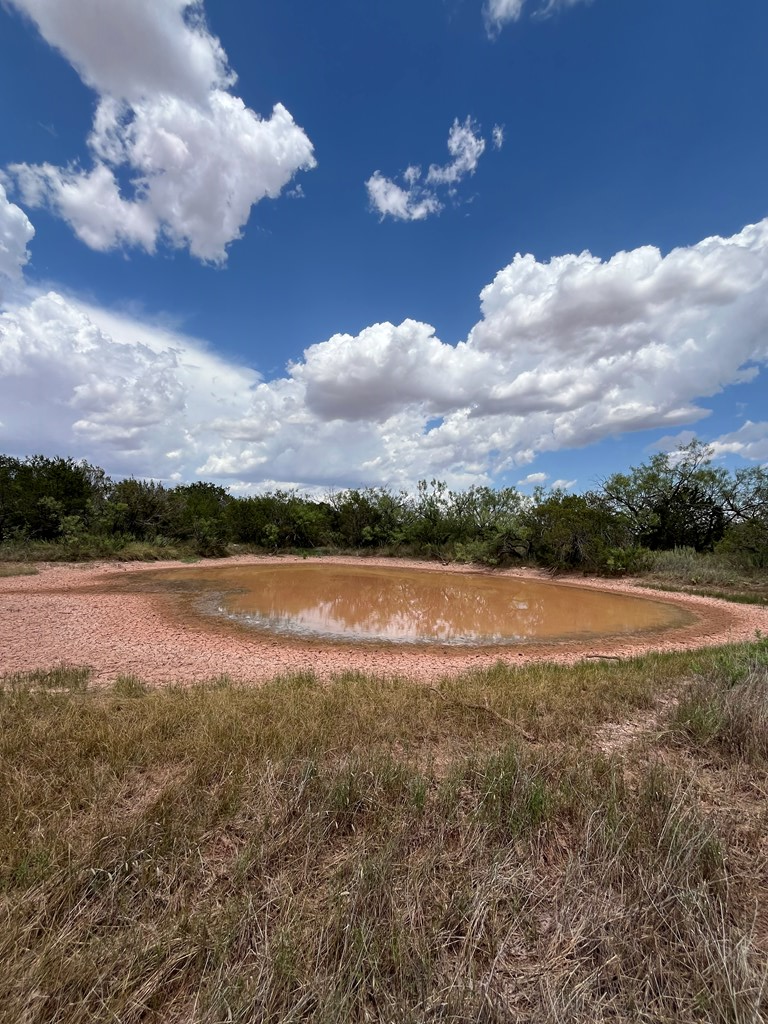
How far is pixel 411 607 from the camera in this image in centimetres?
1416

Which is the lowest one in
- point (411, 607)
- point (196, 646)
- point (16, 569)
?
point (411, 607)

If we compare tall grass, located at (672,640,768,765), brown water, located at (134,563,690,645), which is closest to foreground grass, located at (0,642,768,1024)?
tall grass, located at (672,640,768,765)

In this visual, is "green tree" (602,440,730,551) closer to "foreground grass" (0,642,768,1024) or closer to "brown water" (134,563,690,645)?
"brown water" (134,563,690,645)

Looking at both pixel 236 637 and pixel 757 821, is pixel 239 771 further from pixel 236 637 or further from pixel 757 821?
pixel 236 637

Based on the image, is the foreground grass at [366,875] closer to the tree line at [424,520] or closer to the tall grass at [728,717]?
the tall grass at [728,717]

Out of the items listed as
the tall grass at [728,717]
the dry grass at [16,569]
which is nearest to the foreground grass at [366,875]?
the tall grass at [728,717]

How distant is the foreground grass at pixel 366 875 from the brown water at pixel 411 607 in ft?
21.2

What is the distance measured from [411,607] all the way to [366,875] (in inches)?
477

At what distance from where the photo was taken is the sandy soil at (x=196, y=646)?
6.88 metres

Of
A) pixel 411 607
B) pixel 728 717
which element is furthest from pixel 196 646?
pixel 728 717

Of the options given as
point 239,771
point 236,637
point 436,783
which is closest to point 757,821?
point 436,783

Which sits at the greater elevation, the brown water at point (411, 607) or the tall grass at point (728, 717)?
the tall grass at point (728, 717)

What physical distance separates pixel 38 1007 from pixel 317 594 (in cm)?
1454

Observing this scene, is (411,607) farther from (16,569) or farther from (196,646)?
(16,569)
